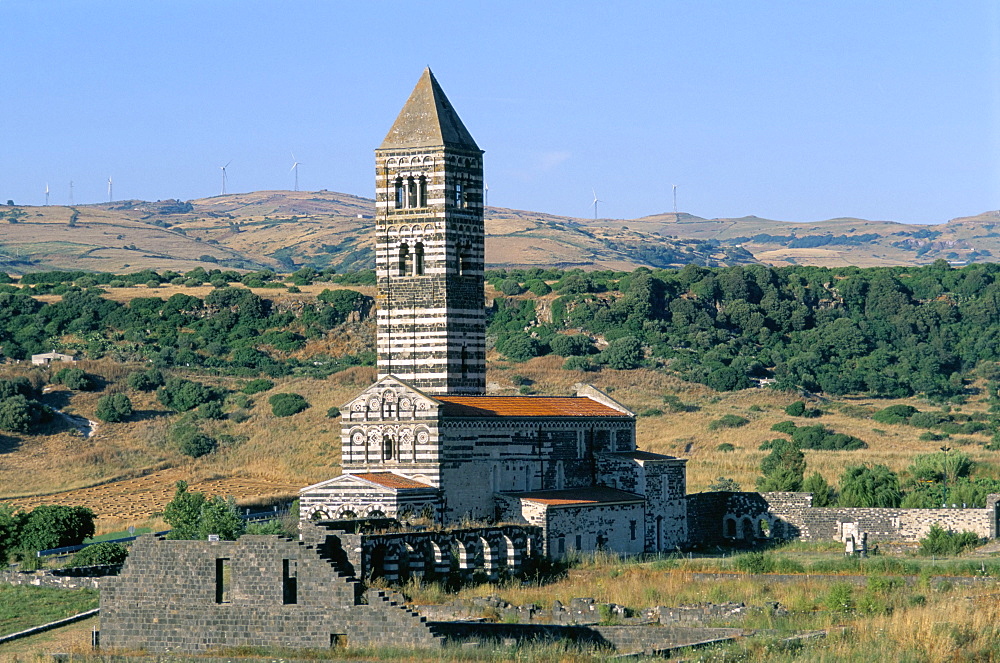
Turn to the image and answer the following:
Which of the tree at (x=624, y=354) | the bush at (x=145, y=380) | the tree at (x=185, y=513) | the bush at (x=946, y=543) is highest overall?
the tree at (x=624, y=354)

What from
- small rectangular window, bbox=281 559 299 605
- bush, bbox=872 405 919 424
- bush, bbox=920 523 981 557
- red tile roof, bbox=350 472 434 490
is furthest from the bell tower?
bush, bbox=872 405 919 424

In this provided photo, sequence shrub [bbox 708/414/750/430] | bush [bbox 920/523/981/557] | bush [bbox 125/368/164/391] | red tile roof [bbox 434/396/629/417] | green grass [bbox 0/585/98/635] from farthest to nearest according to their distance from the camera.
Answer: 1. bush [bbox 125/368/164/391]
2. shrub [bbox 708/414/750/430]
3. bush [bbox 920/523/981/557]
4. red tile roof [bbox 434/396/629/417]
5. green grass [bbox 0/585/98/635]

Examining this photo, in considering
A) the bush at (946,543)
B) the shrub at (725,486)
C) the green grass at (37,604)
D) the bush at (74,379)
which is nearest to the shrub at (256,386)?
the bush at (74,379)

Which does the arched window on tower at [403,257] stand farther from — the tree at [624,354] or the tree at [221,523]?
the tree at [624,354]

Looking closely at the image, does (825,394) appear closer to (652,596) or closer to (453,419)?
(453,419)

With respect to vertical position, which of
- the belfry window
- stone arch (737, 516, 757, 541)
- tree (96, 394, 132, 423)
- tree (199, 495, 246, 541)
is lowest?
stone arch (737, 516, 757, 541)

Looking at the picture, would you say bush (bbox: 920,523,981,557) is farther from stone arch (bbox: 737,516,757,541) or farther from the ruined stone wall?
the ruined stone wall

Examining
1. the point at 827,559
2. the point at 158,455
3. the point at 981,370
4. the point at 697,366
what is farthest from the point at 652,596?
the point at 981,370

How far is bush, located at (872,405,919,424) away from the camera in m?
91.1

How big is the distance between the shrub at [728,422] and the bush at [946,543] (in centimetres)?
3244

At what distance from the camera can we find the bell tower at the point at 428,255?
56.3 m

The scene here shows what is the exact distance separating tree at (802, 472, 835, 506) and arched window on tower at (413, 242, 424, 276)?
1705 cm

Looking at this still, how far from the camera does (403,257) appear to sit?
2237 inches

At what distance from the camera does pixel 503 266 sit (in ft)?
597
